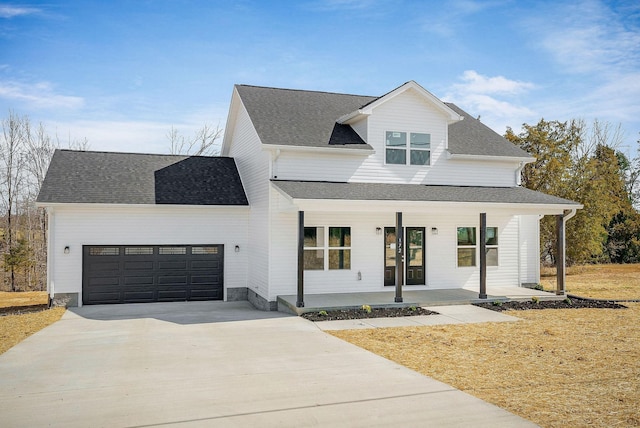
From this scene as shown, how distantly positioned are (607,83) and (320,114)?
20.9 m

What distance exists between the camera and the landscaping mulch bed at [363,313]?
12.6 metres

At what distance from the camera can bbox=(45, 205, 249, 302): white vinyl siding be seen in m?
15.4


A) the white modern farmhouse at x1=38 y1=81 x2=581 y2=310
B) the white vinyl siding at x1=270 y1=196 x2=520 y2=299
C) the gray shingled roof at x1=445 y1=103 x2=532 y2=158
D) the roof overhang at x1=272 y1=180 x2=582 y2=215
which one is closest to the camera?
the roof overhang at x1=272 y1=180 x2=582 y2=215

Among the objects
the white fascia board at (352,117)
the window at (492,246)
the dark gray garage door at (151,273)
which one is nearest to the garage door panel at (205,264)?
the dark gray garage door at (151,273)

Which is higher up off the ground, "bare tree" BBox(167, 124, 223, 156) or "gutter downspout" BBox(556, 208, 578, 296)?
"bare tree" BBox(167, 124, 223, 156)

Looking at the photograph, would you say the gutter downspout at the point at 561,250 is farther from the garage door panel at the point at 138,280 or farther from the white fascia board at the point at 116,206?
the garage door panel at the point at 138,280

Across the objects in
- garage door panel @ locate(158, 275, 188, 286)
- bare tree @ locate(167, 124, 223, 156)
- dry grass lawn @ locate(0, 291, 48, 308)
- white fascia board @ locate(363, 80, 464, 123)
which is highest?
bare tree @ locate(167, 124, 223, 156)

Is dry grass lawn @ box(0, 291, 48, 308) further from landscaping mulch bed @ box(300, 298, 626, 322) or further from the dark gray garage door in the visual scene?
landscaping mulch bed @ box(300, 298, 626, 322)

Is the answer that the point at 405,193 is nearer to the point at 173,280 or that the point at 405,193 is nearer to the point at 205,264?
the point at 205,264

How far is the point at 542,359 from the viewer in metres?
8.85

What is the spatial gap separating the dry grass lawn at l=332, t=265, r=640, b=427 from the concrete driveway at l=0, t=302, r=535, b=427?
0.49m

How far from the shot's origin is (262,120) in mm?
15852

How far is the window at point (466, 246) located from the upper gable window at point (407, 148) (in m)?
2.59

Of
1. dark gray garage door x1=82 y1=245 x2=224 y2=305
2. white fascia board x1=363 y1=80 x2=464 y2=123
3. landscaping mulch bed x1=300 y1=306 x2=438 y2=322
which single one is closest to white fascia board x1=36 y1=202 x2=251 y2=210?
dark gray garage door x1=82 y1=245 x2=224 y2=305
